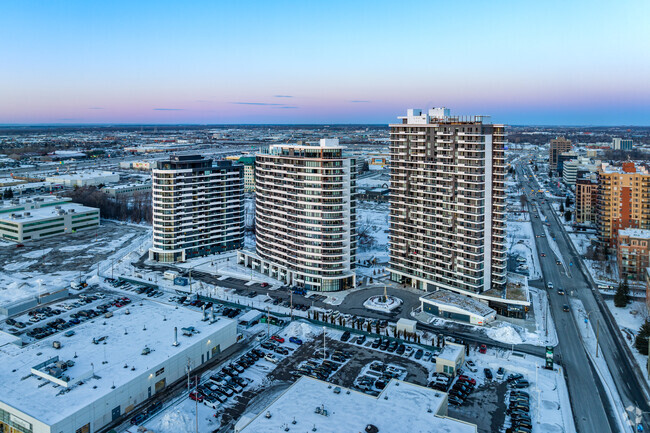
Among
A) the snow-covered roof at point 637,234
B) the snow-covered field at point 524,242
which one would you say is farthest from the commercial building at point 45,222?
the snow-covered roof at point 637,234

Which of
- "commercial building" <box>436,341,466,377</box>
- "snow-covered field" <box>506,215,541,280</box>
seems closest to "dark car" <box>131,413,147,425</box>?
"commercial building" <box>436,341,466,377</box>

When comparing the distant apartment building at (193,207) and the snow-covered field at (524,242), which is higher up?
the distant apartment building at (193,207)

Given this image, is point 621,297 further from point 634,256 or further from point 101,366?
point 101,366

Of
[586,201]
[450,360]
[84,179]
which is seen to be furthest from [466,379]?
[84,179]

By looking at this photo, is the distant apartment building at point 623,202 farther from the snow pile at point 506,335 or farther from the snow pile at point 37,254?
the snow pile at point 37,254

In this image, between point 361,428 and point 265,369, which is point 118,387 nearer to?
point 265,369

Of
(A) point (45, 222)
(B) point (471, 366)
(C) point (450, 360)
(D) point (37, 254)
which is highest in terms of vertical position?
(A) point (45, 222)
